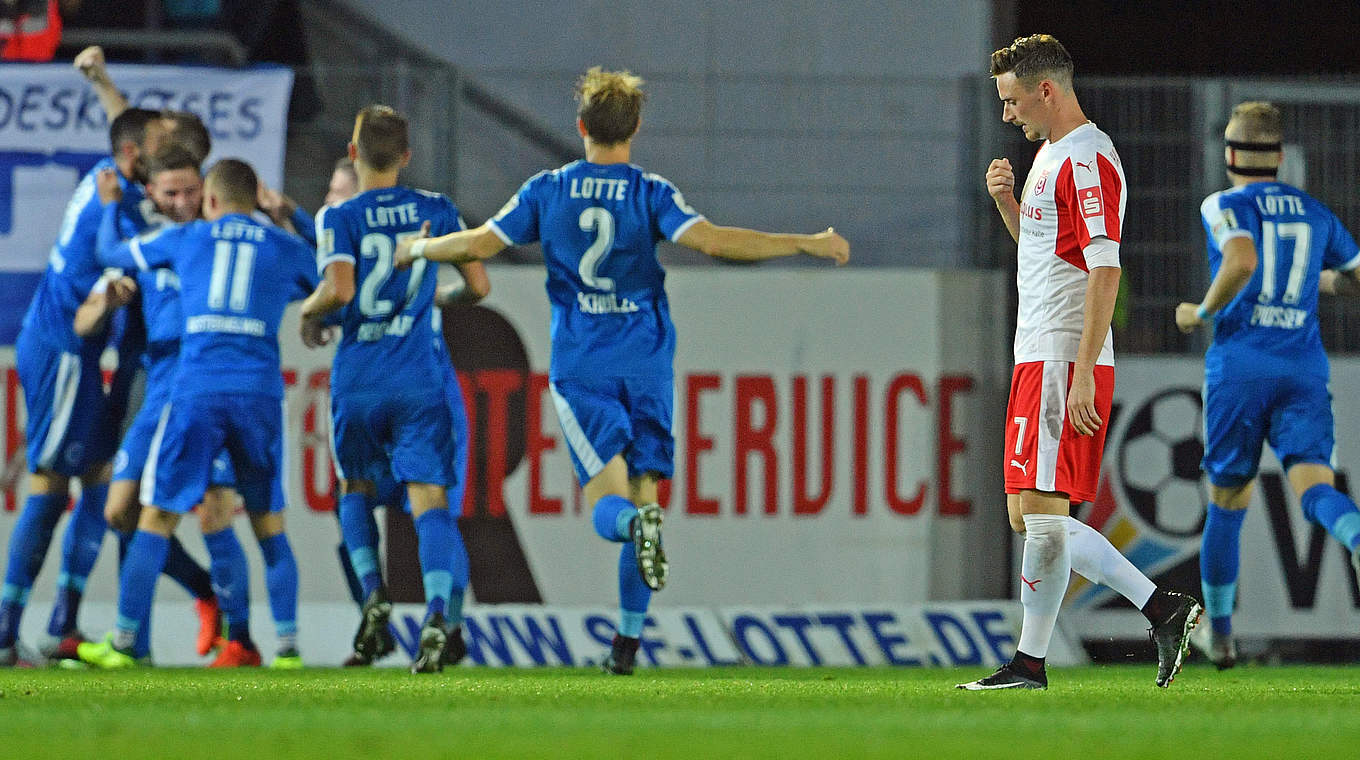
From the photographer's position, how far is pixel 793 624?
983cm

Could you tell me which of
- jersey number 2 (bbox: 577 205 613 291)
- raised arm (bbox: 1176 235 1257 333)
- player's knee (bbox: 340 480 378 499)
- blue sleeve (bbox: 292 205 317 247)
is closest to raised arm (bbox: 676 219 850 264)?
jersey number 2 (bbox: 577 205 613 291)

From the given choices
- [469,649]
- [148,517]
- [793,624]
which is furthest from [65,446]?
[793,624]

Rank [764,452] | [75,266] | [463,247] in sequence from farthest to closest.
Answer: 1. [764,452]
2. [75,266]
3. [463,247]

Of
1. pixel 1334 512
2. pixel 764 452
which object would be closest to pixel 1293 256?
pixel 1334 512

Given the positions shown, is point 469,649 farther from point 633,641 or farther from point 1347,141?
point 1347,141

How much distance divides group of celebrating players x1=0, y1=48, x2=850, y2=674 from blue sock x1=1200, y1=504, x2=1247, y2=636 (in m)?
1.93

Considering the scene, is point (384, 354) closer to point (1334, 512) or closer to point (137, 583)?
point (137, 583)

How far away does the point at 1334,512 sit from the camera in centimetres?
734

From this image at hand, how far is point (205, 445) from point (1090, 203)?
4003mm

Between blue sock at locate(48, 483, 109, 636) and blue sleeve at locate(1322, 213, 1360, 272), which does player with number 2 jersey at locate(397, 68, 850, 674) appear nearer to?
blue sock at locate(48, 483, 109, 636)

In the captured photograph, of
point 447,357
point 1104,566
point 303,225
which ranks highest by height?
point 303,225

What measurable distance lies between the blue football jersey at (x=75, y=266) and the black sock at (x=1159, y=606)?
17.0ft

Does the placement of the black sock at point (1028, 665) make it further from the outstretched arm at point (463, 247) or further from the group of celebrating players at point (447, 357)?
the outstretched arm at point (463, 247)

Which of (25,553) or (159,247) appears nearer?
(159,247)
